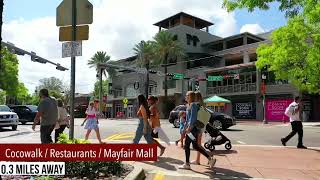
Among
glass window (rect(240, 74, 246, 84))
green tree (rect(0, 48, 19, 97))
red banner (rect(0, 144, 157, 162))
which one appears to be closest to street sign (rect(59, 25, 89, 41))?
red banner (rect(0, 144, 157, 162))

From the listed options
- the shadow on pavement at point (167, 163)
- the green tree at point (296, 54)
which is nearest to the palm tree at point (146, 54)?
the green tree at point (296, 54)

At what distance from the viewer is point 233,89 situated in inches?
2195

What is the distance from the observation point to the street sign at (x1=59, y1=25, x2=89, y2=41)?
834 cm

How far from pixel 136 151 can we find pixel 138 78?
68.9 metres

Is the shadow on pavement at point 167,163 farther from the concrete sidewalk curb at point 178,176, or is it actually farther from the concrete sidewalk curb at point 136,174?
the concrete sidewalk curb at point 136,174

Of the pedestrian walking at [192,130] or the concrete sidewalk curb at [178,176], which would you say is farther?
the pedestrian walking at [192,130]

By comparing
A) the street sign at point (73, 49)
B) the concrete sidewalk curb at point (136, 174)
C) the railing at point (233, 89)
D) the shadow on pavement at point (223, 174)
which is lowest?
the shadow on pavement at point (223, 174)

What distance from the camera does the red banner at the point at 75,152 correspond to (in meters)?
6.66

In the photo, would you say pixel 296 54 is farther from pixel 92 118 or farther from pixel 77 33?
pixel 77 33

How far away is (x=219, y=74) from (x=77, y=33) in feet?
165

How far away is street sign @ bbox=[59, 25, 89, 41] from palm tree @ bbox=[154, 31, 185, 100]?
54425 millimetres

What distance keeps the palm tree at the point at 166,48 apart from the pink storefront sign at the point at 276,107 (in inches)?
662

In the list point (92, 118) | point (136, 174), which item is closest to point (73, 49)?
point (136, 174)

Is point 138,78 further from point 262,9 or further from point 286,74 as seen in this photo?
point 262,9
